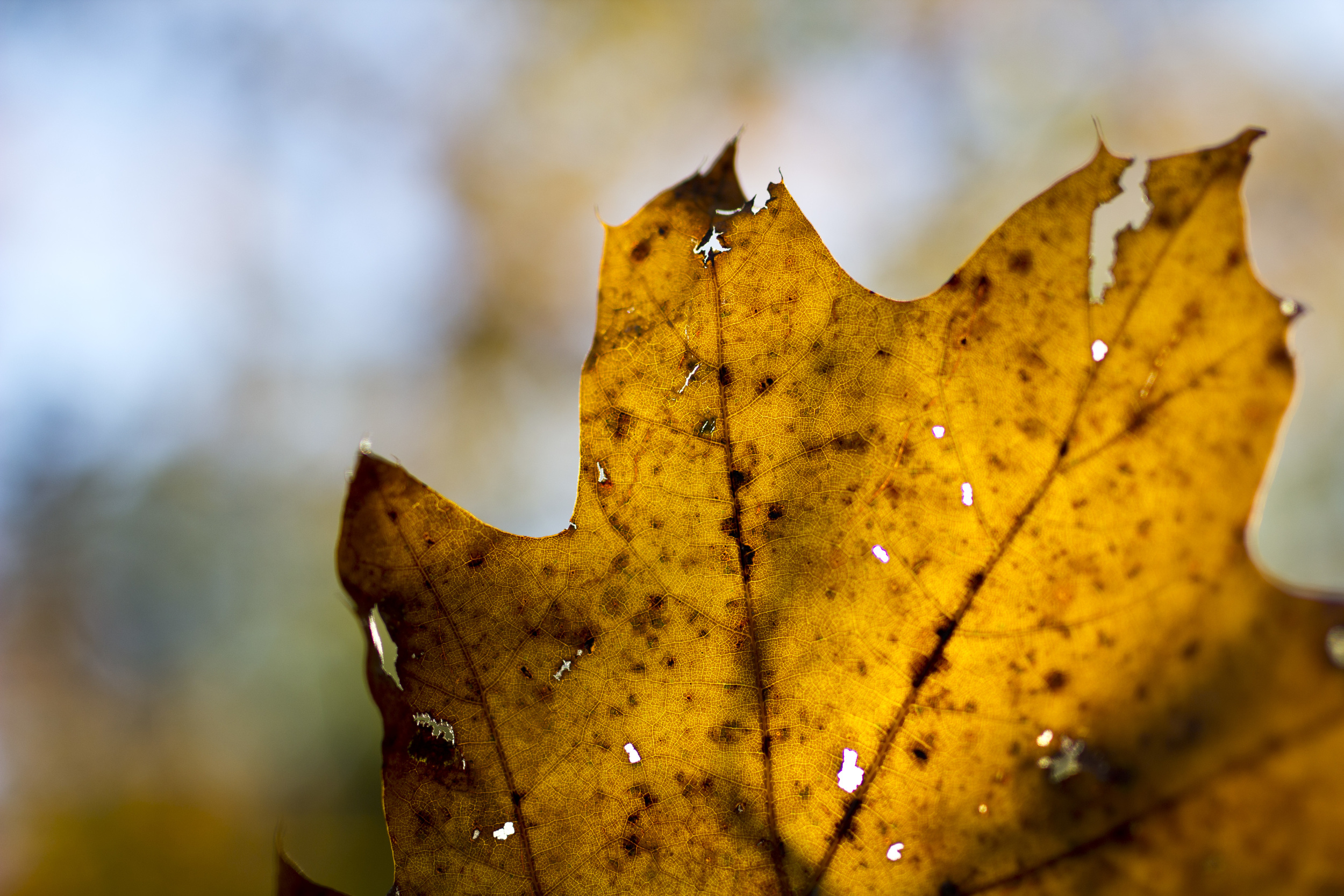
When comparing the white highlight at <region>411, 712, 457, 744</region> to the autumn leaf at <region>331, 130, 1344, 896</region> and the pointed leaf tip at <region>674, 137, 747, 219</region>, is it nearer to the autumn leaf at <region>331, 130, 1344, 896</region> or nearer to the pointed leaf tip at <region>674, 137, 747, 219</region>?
the autumn leaf at <region>331, 130, 1344, 896</region>

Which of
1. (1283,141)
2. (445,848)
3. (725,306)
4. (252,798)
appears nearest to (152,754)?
(252,798)

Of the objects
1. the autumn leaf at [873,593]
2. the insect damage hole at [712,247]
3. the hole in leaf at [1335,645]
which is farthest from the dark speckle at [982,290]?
the hole in leaf at [1335,645]

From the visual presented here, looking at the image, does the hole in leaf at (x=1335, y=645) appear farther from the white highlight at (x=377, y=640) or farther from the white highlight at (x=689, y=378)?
the white highlight at (x=377, y=640)

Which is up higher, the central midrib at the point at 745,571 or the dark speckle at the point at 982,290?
the dark speckle at the point at 982,290

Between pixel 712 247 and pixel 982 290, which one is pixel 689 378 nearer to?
pixel 712 247

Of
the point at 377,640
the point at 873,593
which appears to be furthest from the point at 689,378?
the point at 377,640

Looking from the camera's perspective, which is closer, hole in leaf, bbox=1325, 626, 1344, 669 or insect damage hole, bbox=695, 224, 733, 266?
hole in leaf, bbox=1325, 626, 1344, 669

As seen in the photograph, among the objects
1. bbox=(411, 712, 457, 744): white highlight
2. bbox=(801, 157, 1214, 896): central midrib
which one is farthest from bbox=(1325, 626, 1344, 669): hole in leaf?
bbox=(411, 712, 457, 744): white highlight
